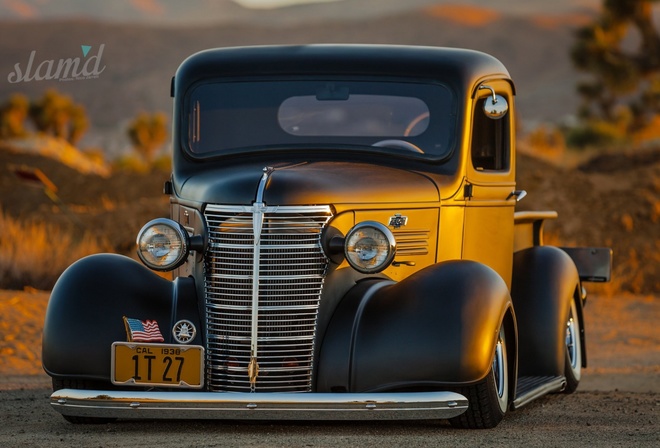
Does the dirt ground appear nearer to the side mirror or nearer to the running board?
the running board

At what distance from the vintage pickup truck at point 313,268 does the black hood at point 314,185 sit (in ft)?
0.04

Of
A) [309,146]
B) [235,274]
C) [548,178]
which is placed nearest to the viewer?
[235,274]

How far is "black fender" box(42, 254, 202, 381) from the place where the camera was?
267 inches

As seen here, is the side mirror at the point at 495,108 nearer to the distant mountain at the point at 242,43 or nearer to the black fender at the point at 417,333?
the black fender at the point at 417,333

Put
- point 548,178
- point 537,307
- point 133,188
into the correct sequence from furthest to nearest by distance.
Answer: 1. point 133,188
2. point 548,178
3. point 537,307

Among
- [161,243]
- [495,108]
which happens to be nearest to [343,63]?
[495,108]

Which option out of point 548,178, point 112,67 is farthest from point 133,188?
point 112,67

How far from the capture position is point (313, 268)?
265 inches

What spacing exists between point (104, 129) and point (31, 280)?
78504 millimetres

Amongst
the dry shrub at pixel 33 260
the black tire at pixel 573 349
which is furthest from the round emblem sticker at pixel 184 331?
the dry shrub at pixel 33 260

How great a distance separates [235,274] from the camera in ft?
22.1

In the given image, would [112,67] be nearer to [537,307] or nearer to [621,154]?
[621,154]

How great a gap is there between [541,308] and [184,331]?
9.03 ft

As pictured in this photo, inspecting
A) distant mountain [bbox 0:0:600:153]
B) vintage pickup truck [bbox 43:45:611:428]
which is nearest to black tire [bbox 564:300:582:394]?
vintage pickup truck [bbox 43:45:611:428]
